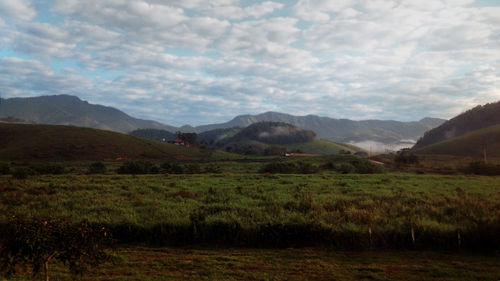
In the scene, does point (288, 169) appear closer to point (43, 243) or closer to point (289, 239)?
point (289, 239)

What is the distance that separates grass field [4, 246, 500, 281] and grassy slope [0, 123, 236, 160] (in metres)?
107

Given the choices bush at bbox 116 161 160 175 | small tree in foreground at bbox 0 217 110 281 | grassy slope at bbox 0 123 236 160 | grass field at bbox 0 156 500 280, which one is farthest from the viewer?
grassy slope at bbox 0 123 236 160

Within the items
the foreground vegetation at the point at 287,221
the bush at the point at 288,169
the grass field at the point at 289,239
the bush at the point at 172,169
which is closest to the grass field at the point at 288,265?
the grass field at the point at 289,239

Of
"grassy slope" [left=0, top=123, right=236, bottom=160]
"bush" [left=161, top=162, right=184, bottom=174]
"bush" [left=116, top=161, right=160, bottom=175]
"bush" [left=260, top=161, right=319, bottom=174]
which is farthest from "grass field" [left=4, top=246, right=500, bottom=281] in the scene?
"grassy slope" [left=0, top=123, right=236, bottom=160]

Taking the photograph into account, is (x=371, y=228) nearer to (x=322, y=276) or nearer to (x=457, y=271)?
(x=457, y=271)

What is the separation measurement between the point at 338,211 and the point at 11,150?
121538mm

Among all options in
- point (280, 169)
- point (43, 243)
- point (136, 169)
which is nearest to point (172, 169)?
point (136, 169)

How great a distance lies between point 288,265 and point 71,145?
12332cm

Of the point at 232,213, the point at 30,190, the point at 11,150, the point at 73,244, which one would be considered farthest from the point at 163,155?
the point at 73,244

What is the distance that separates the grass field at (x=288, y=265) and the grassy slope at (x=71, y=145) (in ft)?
352

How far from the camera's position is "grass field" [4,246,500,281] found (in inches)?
420

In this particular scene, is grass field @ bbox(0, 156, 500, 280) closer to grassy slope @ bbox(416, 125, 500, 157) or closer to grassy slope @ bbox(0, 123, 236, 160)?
grassy slope @ bbox(0, 123, 236, 160)

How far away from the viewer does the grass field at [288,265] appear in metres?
10.7

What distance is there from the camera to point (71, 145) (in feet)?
375
